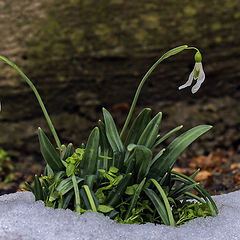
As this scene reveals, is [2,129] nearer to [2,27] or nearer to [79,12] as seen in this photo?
[2,27]

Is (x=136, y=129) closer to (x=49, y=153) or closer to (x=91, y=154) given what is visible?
(x=91, y=154)

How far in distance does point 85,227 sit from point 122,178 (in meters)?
0.26

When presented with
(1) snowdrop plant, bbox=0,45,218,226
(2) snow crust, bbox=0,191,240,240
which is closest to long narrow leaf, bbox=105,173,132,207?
(1) snowdrop plant, bbox=0,45,218,226

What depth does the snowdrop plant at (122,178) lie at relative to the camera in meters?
1.71

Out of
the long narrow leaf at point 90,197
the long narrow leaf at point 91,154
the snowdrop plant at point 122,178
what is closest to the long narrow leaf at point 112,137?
the snowdrop plant at point 122,178

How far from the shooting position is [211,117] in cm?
384

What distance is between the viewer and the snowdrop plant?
1.71 metres

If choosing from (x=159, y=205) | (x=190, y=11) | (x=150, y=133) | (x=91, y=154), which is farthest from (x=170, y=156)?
(x=190, y=11)

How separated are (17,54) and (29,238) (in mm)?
2286

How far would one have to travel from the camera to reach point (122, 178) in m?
1.70

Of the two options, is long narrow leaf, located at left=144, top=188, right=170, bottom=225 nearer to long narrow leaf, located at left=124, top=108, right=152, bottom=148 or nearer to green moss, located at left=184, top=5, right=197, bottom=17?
long narrow leaf, located at left=124, top=108, right=152, bottom=148

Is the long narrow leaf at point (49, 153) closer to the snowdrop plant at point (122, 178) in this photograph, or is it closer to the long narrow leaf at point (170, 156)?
the snowdrop plant at point (122, 178)

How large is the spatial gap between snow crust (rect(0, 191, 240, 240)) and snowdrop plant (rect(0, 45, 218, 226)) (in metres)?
0.05

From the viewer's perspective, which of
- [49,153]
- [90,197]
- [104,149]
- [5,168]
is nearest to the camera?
[90,197]
